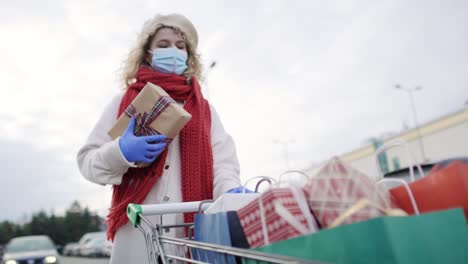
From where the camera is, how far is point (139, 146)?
1.98 metres

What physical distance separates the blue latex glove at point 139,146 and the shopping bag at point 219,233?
2.39 feet

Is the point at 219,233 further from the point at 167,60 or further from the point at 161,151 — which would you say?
the point at 167,60

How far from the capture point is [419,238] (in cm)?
82

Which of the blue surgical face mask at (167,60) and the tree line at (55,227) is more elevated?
the blue surgical face mask at (167,60)

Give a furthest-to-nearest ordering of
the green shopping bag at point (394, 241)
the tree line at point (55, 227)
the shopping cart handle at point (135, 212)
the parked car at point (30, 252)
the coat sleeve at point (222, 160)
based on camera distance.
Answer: the tree line at point (55, 227) → the parked car at point (30, 252) → the coat sleeve at point (222, 160) → the shopping cart handle at point (135, 212) → the green shopping bag at point (394, 241)

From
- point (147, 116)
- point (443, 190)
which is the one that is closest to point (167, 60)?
point (147, 116)

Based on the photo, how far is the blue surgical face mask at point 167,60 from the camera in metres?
2.51

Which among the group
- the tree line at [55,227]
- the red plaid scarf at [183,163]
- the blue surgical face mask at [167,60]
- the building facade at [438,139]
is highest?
the building facade at [438,139]

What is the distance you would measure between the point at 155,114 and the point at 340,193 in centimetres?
130

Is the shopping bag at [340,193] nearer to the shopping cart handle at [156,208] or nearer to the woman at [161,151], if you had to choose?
the shopping cart handle at [156,208]

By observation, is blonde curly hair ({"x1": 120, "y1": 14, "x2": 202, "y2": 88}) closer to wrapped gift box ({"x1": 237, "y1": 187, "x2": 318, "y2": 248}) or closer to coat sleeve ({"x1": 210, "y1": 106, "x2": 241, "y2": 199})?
coat sleeve ({"x1": 210, "y1": 106, "x2": 241, "y2": 199})

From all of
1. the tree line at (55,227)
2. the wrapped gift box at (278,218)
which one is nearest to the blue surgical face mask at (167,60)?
the wrapped gift box at (278,218)

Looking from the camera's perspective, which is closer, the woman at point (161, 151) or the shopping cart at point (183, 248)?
the shopping cart at point (183, 248)

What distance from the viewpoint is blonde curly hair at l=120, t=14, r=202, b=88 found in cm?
258
